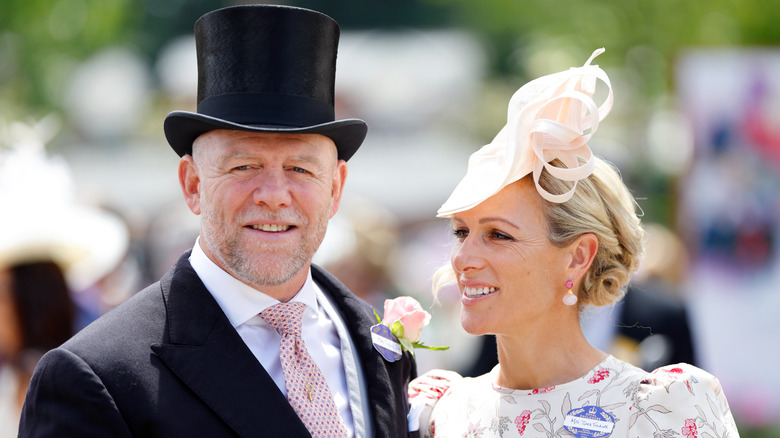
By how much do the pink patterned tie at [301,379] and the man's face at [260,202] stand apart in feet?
0.32

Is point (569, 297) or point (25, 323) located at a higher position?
point (569, 297)

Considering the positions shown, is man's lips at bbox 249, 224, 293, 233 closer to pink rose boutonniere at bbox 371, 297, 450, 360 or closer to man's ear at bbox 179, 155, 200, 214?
man's ear at bbox 179, 155, 200, 214

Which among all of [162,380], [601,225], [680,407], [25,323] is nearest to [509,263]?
[601,225]

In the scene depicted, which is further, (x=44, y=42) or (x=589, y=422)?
(x=44, y=42)

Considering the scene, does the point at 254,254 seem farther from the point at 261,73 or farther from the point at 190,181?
the point at 261,73

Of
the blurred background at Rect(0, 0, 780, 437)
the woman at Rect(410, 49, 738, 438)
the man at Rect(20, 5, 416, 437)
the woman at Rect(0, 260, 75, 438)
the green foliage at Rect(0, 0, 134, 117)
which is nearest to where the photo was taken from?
the man at Rect(20, 5, 416, 437)

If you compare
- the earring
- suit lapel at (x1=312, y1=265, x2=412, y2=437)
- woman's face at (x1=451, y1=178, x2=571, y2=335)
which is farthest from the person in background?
the earring

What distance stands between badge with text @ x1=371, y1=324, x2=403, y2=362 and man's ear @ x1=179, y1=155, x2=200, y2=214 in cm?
78

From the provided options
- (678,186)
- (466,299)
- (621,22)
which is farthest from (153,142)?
(466,299)

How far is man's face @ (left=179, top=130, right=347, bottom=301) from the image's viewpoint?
3109 mm

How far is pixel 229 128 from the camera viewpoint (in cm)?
303

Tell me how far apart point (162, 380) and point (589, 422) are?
1.40 meters

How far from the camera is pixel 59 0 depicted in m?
14.4

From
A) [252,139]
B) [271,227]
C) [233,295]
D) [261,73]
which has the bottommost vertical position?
[233,295]
